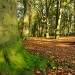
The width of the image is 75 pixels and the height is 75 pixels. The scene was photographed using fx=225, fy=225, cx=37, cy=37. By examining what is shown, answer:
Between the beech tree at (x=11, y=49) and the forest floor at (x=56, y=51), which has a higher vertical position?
the beech tree at (x=11, y=49)

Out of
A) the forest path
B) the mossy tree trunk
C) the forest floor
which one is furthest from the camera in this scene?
the forest path

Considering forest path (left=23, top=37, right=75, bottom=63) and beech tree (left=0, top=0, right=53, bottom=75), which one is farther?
forest path (left=23, top=37, right=75, bottom=63)

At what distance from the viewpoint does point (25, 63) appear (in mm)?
7312

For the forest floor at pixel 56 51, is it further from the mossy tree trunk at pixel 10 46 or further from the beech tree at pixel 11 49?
the mossy tree trunk at pixel 10 46

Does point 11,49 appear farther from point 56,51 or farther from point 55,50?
point 55,50

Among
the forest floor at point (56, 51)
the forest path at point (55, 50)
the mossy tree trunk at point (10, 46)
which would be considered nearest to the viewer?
the mossy tree trunk at point (10, 46)

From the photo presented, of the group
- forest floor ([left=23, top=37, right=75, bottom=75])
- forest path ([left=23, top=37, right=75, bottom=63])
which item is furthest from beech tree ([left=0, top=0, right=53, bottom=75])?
forest path ([left=23, top=37, right=75, bottom=63])

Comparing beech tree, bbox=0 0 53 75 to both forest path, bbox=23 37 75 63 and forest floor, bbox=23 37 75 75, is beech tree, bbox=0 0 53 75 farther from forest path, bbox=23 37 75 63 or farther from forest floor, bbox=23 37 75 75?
forest path, bbox=23 37 75 63

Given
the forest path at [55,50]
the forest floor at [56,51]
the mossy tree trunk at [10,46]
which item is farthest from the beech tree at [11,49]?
the forest path at [55,50]

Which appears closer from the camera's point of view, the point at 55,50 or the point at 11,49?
the point at 11,49

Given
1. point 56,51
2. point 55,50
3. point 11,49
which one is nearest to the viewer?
point 11,49

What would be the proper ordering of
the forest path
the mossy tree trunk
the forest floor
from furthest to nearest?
the forest path
the forest floor
the mossy tree trunk

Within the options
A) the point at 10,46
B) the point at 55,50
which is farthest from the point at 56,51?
the point at 10,46

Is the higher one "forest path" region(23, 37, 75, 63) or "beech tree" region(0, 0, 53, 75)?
"beech tree" region(0, 0, 53, 75)
